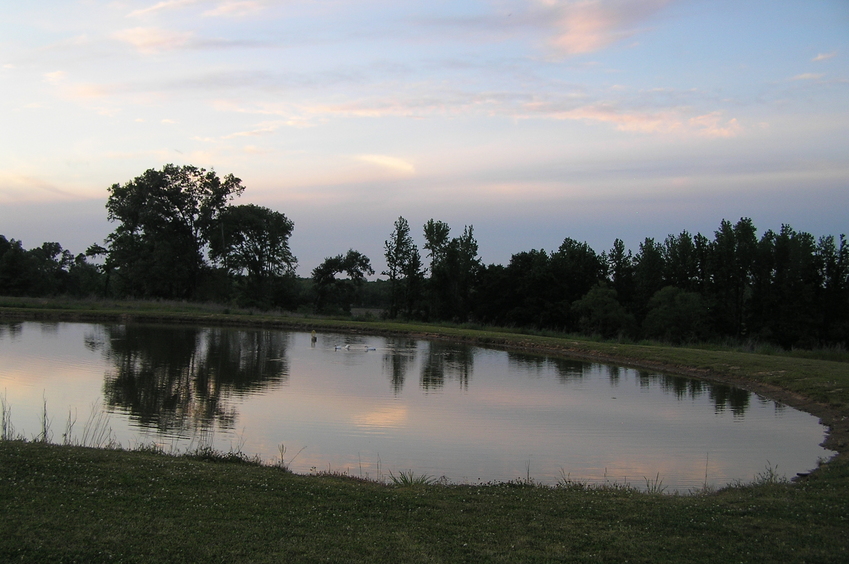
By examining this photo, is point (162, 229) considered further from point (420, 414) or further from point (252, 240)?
point (420, 414)

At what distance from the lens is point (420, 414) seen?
48.9ft

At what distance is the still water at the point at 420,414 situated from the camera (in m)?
10.8

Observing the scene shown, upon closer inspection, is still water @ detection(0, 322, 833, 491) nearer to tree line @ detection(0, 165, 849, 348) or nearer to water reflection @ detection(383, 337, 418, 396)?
water reflection @ detection(383, 337, 418, 396)

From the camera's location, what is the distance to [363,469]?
9.87m

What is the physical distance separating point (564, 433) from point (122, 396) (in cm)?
1019

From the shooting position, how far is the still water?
10797 millimetres

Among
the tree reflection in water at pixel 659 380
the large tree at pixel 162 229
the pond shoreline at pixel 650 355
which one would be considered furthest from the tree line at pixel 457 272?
the tree reflection in water at pixel 659 380

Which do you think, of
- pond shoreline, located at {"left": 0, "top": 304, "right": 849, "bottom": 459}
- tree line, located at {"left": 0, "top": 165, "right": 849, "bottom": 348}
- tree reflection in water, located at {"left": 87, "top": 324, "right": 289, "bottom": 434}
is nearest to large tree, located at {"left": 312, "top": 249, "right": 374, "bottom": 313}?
tree line, located at {"left": 0, "top": 165, "right": 849, "bottom": 348}

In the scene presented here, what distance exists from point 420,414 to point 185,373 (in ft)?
28.6

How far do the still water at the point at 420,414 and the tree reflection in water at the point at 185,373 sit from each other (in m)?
0.08

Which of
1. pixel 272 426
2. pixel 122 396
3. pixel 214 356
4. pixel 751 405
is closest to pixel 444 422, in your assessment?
pixel 272 426

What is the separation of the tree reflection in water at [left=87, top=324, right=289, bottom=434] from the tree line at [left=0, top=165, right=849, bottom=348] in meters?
28.0

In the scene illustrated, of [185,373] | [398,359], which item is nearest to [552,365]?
[398,359]

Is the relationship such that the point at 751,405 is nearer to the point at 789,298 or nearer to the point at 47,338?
the point at 47,338
